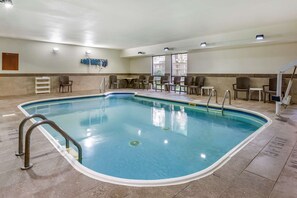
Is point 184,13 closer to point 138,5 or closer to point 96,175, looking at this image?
point 138,5

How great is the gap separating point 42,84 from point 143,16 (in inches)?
273

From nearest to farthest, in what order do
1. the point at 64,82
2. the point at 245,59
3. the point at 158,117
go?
the point at 158,117 → the point at 245,59 → the point at 64,82

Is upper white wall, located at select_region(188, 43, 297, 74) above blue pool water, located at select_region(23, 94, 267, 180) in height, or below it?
above

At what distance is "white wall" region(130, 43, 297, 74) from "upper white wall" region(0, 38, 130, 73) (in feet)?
18.6

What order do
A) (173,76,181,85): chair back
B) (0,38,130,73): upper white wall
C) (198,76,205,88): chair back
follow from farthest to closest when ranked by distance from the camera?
(173,76,181,85): chair back
(198,76,205,88): chair back
(0,38,130,73): upper white wall

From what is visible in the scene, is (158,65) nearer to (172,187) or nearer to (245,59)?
(245,59)

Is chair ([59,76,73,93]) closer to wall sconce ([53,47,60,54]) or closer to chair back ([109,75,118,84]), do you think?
wall sconce ([53,47,60,54])


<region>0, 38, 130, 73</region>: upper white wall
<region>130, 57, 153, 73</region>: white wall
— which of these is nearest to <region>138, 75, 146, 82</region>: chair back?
<region>130, 57, 153, 73</region>: white wall

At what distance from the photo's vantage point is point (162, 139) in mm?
4121

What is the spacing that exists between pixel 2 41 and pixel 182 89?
8754mm

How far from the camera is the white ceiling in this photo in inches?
169

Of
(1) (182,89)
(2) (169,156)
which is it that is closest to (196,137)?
(2) (169,156)

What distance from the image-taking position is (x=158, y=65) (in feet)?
38.2

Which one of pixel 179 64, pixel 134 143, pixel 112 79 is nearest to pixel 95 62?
pixel 112 79
